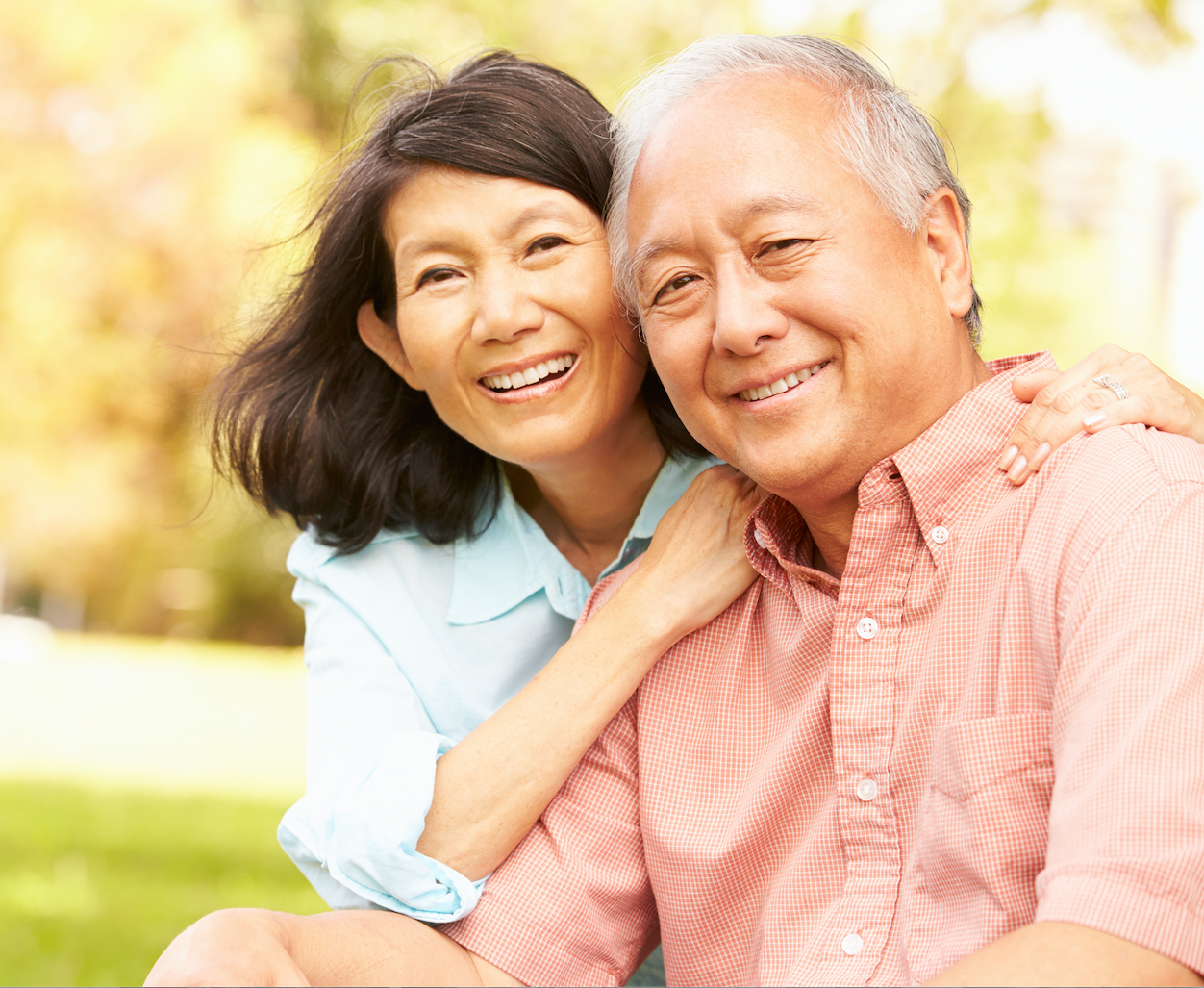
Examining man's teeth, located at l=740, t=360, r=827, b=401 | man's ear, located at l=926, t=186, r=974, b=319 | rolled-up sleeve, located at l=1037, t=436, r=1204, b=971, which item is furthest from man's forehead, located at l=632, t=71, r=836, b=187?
rolled-up sleeve, located at l=1037, t=436, r=1204, b=971

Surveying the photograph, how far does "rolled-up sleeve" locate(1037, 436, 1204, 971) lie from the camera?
1610mm

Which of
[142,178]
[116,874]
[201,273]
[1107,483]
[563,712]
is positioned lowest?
[116,874]

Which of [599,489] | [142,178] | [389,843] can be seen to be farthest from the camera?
[142,178]

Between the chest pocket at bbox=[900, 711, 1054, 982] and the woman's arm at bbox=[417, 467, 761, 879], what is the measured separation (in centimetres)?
66

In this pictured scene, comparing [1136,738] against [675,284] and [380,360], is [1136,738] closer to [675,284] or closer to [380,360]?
[675,284]

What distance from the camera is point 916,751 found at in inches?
82.3

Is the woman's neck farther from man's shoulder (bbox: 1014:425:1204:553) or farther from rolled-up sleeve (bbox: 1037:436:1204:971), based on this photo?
rolled-up sleeve (bbox: 1037:436:1204:971)

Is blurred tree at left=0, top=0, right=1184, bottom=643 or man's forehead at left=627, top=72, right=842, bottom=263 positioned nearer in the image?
man's forehead at left=627, top=72, right=842, bottom=263

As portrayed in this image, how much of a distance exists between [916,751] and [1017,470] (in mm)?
492

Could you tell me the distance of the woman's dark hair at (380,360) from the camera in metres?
2.86

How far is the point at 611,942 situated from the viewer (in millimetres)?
2564

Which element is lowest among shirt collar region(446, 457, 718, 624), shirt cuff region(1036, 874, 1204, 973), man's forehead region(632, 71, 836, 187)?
shirt collar region(446, 457, 718, 624)

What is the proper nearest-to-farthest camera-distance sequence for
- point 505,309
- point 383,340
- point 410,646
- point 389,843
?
point 389,843
point 505,309
point 410,646
point 383,340

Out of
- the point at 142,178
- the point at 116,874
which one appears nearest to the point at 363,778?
the point at 116,874
